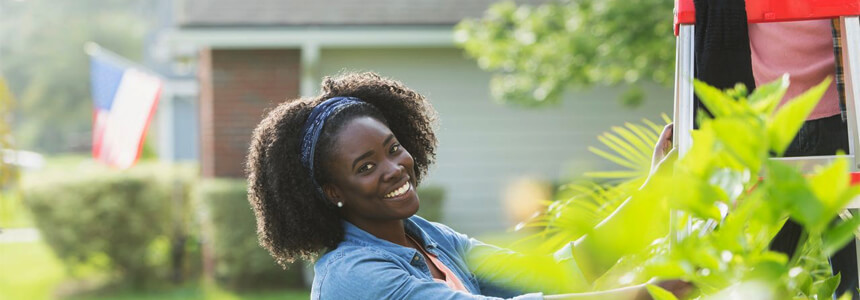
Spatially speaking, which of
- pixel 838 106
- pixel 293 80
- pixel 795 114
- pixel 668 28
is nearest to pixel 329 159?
pixel 838 106

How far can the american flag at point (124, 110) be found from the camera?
9.97m

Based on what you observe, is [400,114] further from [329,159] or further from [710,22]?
[710,22]

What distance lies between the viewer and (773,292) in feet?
3.11

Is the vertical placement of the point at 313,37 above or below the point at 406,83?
above

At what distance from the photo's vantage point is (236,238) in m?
9.58

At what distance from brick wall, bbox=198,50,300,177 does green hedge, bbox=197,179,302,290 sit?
0.49 m

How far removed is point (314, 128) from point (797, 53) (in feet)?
3.53

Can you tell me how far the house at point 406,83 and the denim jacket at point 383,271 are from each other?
784cm

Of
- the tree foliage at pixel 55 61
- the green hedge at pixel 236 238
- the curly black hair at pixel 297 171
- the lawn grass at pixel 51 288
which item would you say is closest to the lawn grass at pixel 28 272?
the lawn grass at pixel 51 288

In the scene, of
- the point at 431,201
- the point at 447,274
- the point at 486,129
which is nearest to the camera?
the point at 447,274

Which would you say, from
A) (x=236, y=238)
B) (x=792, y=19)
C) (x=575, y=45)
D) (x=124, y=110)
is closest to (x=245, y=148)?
(x=236, y=238)

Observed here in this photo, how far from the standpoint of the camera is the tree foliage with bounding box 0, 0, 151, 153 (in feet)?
177

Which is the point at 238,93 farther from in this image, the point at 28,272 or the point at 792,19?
the point at 792,19

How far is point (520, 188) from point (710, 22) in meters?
9.25
